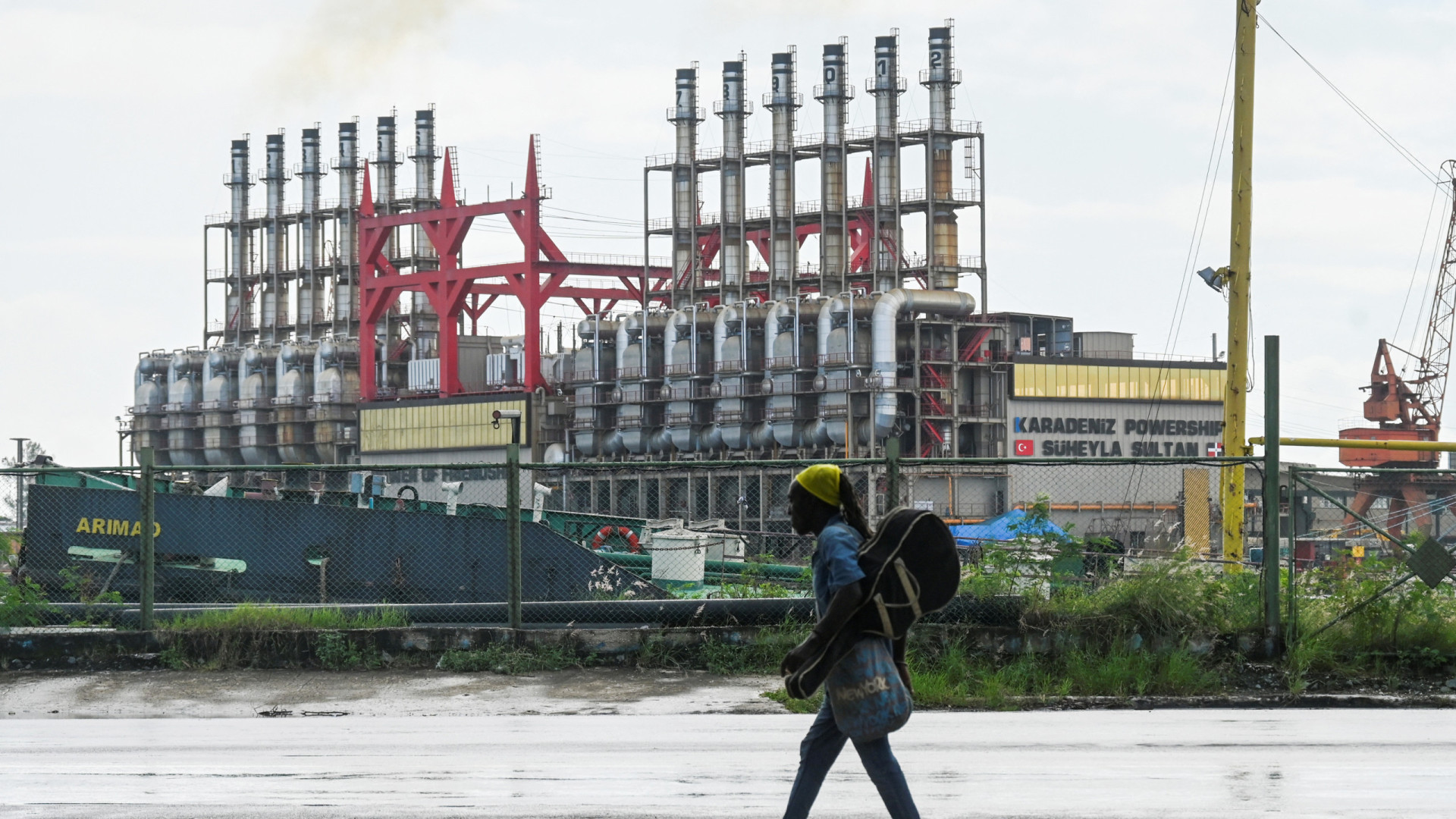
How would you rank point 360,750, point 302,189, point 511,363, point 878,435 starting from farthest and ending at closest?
1. point 302,189
2. point 511,363
3. point 878,435
4. point 360,750

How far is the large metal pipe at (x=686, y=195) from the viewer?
8625 centimetres

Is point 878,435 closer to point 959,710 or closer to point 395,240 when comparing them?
point 395,240

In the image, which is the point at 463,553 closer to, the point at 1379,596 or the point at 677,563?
the point at 677,563

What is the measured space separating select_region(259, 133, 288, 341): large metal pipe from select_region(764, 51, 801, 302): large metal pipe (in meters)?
39.3

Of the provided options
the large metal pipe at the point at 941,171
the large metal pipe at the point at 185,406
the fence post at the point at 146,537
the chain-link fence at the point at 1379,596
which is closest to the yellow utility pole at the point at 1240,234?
the chain-link fence at the point at 1379,596

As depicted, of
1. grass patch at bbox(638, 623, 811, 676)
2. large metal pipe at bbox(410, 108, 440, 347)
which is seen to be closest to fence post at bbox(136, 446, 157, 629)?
grass patch at bbox(638, 623, 811, 676)

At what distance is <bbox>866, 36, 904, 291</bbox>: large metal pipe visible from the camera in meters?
79.2

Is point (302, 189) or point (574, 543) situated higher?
point (302, 189)

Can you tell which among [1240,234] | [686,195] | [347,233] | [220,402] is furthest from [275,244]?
[1240,234]

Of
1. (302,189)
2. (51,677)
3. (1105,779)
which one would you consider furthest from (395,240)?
(1105,779)

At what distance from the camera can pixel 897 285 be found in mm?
79312

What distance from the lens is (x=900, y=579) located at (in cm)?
664

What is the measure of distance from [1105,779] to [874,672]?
A: 2.89m

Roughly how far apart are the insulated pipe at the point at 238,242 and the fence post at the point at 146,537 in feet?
333
